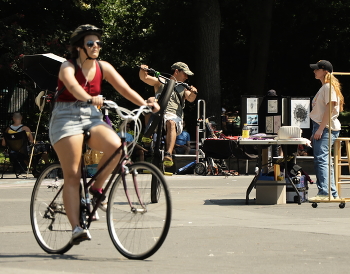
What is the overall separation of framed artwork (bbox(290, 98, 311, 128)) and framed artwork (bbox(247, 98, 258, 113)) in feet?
2.92

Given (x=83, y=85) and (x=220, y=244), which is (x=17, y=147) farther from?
(x=83, y=85)

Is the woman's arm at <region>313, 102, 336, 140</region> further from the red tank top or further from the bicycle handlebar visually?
the red tank top

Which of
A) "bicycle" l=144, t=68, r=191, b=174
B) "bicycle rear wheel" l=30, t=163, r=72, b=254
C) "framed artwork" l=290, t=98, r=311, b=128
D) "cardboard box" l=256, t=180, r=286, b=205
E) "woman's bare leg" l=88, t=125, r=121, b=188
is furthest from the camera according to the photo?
"framed artwork" l=290, t=98, r=311, b=128

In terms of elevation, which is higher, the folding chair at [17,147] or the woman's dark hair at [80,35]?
the woman's dark hair at [80,35]

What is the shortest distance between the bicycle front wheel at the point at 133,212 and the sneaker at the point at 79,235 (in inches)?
6.9

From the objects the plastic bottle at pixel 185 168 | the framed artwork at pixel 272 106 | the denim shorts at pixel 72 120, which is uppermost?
the framed artwork at pixel 272 106

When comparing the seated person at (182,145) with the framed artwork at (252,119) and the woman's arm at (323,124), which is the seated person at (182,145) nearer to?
the framed artwork at (252,119)

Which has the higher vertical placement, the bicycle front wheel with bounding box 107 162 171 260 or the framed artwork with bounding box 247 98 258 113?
the framed artwork with bounding box 247 98 258 113

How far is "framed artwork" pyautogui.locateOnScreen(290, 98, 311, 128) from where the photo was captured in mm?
19328

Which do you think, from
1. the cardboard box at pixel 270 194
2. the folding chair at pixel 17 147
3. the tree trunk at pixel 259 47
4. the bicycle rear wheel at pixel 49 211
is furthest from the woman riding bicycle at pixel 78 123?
the tree trunk at pixel 259 47

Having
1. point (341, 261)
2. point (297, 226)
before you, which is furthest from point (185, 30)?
point (341, 261)

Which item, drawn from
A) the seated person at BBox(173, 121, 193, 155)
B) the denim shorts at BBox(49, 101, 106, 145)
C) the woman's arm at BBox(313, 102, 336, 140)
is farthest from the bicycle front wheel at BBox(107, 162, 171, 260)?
the seated person at BBox(173, 121, 193, 155)

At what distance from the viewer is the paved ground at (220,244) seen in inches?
227

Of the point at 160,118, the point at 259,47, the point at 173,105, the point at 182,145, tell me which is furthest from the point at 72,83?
the point at 259,47
